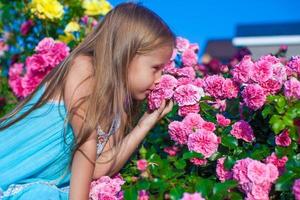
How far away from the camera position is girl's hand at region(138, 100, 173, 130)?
229 centimetres

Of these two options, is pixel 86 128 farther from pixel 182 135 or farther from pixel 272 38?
pixel 272 38

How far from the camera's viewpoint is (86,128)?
2.12m

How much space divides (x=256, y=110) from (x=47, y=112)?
0.75 metres

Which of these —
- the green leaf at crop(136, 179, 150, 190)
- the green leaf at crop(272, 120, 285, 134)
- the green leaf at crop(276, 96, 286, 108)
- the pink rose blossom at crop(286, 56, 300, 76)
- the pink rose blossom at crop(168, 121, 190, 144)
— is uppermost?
the pink rose blossom at crop(286, 56, 300, 76)

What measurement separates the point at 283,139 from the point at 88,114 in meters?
0.65

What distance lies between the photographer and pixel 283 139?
1894mm

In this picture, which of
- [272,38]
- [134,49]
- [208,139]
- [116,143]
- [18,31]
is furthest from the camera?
[272,38]

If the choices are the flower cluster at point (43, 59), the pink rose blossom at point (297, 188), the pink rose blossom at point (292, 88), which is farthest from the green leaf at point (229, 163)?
the flower cluster at point (43, 59)

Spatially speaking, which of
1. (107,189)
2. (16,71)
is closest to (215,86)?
(107,189)

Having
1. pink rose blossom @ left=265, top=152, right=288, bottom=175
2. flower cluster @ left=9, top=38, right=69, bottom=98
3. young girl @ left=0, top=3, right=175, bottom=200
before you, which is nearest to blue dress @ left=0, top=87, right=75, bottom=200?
young girl @ left=0, top=3, right=175, bottom=200

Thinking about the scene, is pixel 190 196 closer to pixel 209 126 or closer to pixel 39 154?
pixel 209 126

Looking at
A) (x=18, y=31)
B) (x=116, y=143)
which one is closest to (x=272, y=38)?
(x=18, y=31)

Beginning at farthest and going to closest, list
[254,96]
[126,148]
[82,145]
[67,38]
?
[67,38] → [126,148] → [82,145] → [254,96]

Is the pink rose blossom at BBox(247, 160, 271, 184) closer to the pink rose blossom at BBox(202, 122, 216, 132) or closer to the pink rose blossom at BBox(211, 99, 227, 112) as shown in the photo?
the pink rose blossom at BBox(202, 122, 216, 132)
